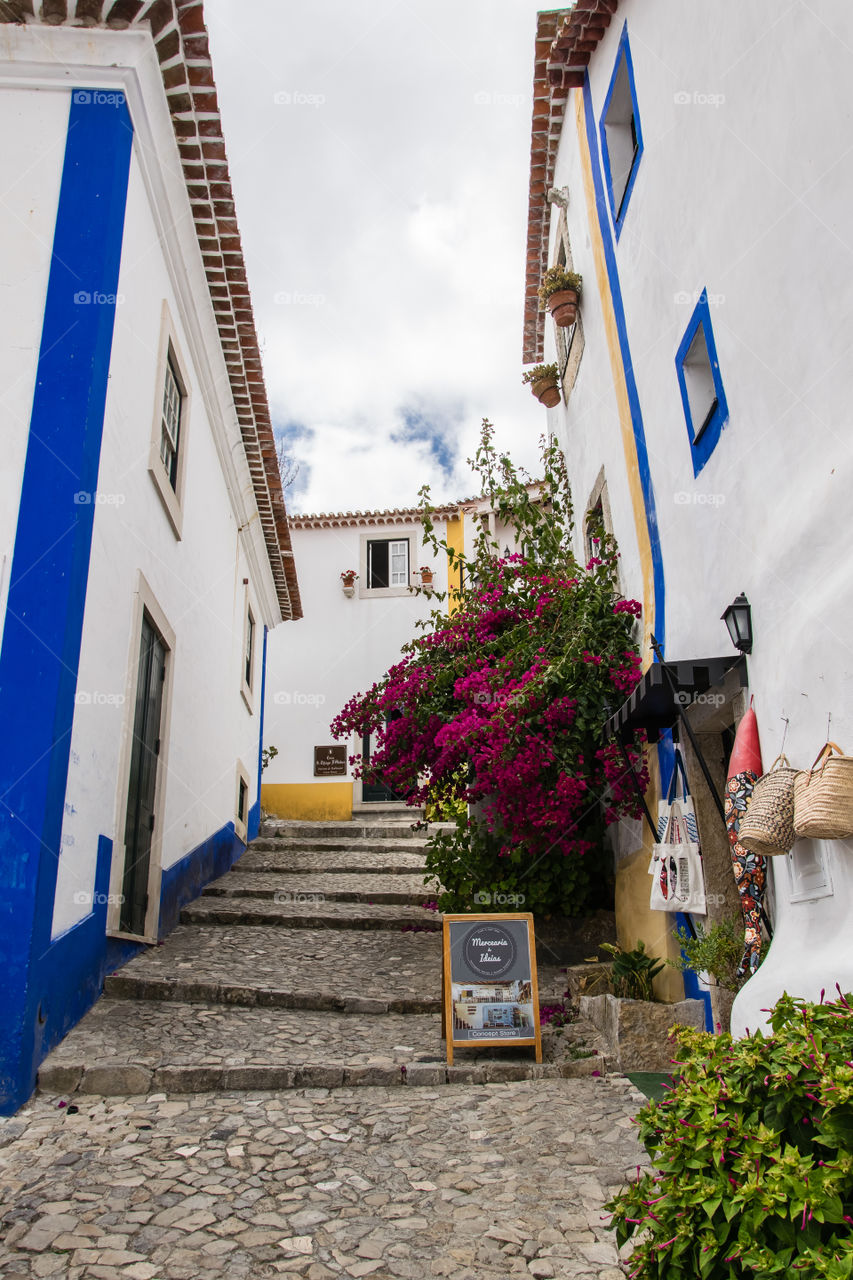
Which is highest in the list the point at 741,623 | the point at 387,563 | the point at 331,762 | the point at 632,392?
the point at 387,563

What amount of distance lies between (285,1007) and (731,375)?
477 cm

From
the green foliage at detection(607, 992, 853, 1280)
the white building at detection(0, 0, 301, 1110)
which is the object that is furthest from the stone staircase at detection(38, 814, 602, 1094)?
the green foliage at detection(607, 992, 853, 1280)

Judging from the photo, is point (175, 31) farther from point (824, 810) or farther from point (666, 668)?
point (824, 810)

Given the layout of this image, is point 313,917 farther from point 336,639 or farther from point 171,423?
point 336,639

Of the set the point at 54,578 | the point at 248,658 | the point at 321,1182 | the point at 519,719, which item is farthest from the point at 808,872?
the point at 248,658

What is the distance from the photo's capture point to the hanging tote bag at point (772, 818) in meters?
3.56

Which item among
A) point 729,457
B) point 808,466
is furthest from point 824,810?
point 729,457

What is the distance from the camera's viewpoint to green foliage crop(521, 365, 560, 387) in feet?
33.6

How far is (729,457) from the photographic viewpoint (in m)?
4.78

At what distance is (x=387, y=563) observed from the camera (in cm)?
1859

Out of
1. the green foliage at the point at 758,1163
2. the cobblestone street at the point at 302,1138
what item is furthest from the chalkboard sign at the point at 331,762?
the green foliage at the point at 758,1163

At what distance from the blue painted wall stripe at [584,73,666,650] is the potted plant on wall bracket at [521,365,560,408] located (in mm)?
2609

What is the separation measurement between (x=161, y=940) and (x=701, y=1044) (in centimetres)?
575

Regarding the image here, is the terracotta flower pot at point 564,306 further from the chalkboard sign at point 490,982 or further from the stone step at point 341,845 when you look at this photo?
the stone step at point 341,845
